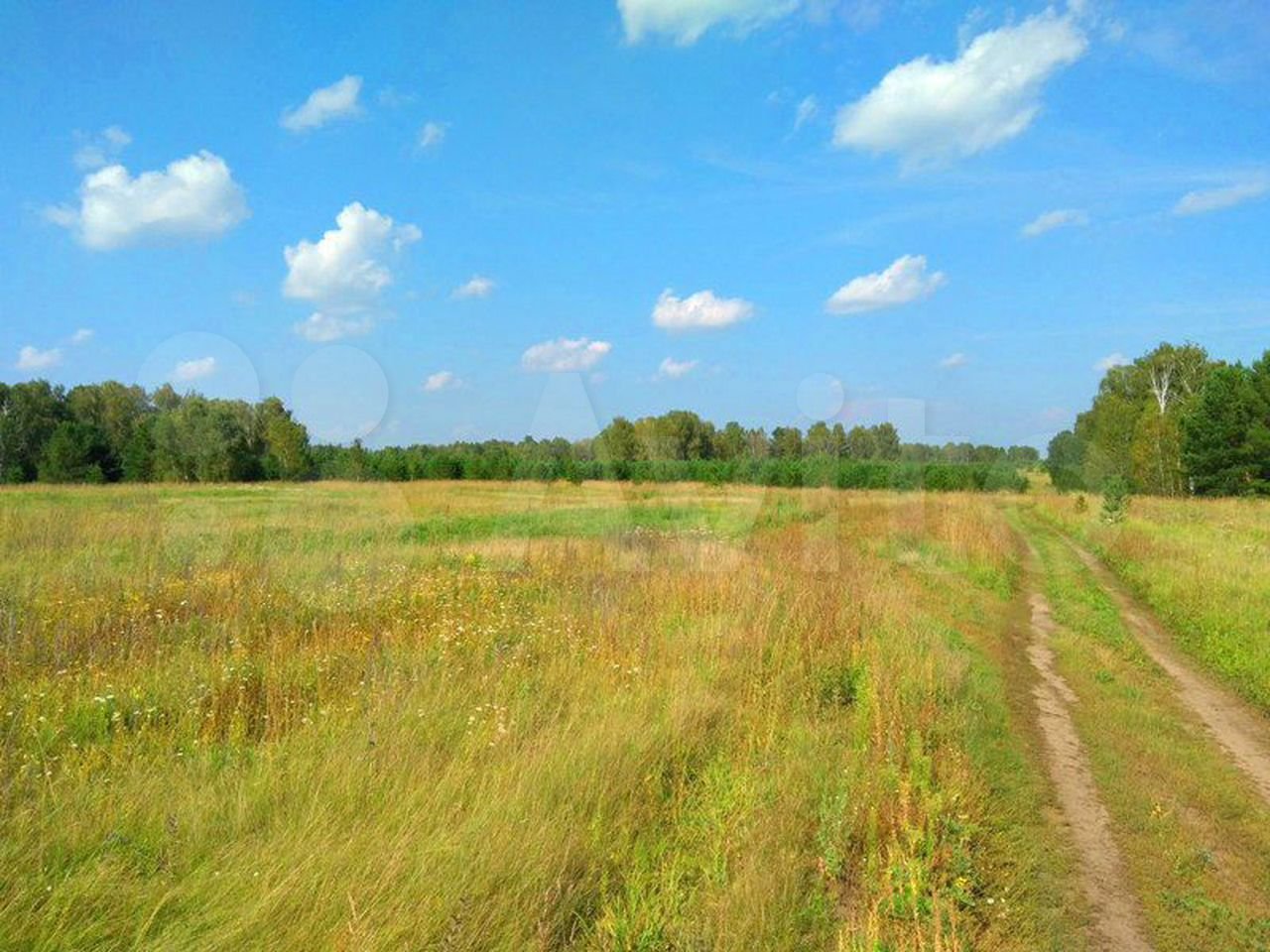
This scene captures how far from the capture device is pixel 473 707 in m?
4.75

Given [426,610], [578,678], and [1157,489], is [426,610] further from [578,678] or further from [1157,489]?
[1157,489]

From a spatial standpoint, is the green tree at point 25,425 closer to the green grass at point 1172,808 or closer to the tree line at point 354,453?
the tree line at point 354,453

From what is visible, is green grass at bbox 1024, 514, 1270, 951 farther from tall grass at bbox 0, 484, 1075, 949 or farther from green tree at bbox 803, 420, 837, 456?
green tree at bbox 803, 420, 837, 456

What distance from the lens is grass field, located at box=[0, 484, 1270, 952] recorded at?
2.92 meters

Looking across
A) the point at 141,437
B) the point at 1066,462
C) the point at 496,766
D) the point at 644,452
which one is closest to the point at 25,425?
the point at 141,437

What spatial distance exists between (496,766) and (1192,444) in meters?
54.0

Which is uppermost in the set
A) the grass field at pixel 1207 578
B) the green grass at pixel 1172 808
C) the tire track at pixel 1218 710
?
Answer: the grass field at pixel 1207 578

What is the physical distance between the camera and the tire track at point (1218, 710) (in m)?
6.12

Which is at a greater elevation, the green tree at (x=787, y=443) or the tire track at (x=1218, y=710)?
the green tree at (x=787, y=443)

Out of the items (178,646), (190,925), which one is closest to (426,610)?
(178,646)

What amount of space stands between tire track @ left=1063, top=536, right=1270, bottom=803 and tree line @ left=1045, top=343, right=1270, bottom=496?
24.2 metres

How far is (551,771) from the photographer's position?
3.93m

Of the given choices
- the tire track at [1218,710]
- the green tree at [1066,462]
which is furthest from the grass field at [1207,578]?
the green tree at [1066,462]

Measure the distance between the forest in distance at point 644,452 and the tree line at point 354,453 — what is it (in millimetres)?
85
